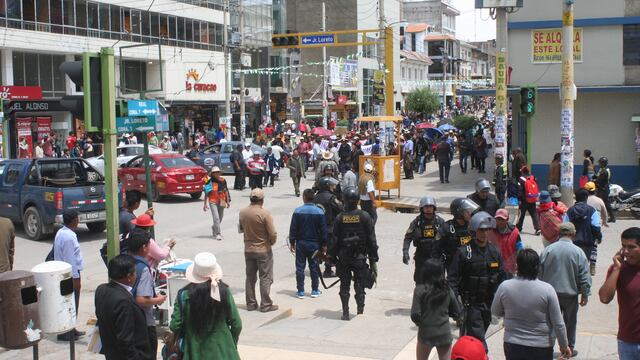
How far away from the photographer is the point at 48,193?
16.6 meters

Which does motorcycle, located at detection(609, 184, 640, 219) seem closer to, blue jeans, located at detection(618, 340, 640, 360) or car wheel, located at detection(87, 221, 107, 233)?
car wheel, located at detection(87, 221, 107, 233)

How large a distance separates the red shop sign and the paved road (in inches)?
829

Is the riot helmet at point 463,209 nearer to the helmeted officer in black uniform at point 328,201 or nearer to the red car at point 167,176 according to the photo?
the helmeted officer in black uniform at point 328,201

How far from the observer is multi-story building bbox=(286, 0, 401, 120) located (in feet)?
222

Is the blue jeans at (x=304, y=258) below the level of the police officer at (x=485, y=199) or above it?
below

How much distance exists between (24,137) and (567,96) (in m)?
30.4

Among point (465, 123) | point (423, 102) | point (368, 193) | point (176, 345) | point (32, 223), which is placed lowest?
point (32, 223)

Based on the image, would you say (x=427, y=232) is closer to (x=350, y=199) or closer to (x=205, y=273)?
(x=350, y=199)

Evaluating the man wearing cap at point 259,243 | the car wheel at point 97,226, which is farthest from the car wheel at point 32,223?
the man wearing cap at point 259,243

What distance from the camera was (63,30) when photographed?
134 ft

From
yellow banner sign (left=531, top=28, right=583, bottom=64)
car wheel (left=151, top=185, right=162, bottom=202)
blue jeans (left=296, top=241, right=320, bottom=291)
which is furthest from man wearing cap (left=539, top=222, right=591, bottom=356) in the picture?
yellow banner sign (left=531, top=28, right=583, bottom=64)

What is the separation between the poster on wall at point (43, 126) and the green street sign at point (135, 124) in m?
31.6

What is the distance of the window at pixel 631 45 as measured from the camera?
2350 centimetres

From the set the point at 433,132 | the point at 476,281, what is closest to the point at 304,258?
the point at 476,281
